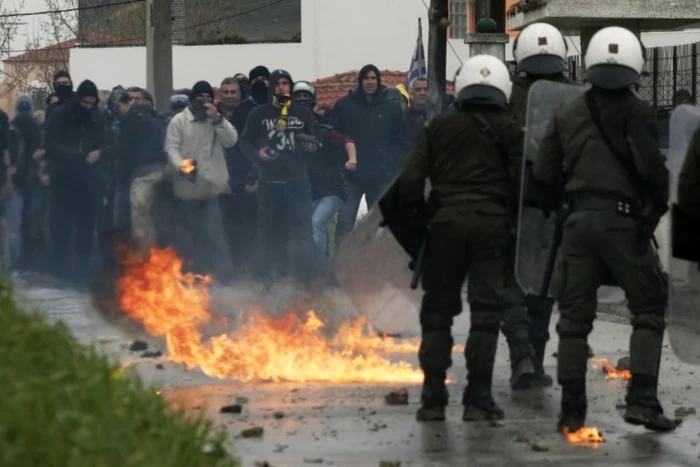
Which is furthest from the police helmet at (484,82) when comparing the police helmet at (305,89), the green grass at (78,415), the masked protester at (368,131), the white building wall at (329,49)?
the white building wall at (329,49)

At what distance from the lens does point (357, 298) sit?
34.8 ft

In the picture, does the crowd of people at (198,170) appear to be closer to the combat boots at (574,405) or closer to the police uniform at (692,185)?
the combat boots at (574,405)

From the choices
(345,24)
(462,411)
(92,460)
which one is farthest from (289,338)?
(345,24)

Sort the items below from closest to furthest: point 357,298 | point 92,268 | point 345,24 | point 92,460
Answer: point 92,460 → point 357,298 → point 92,268 → point 345,24

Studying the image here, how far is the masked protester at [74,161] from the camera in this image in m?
15.4

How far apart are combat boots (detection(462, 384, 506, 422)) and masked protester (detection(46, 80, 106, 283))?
23.3 ft

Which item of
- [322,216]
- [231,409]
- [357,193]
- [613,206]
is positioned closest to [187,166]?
[322,216]

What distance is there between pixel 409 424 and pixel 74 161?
7.54m

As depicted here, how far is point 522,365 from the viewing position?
9906 mm

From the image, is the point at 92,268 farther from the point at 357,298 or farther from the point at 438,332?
the point at 438,332

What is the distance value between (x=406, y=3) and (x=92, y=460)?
174 feet

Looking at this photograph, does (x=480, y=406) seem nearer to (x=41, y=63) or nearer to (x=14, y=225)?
(x=14, y=225)

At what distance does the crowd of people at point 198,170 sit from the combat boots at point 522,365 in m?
4.41

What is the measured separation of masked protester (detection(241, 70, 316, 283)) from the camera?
50.0ft
